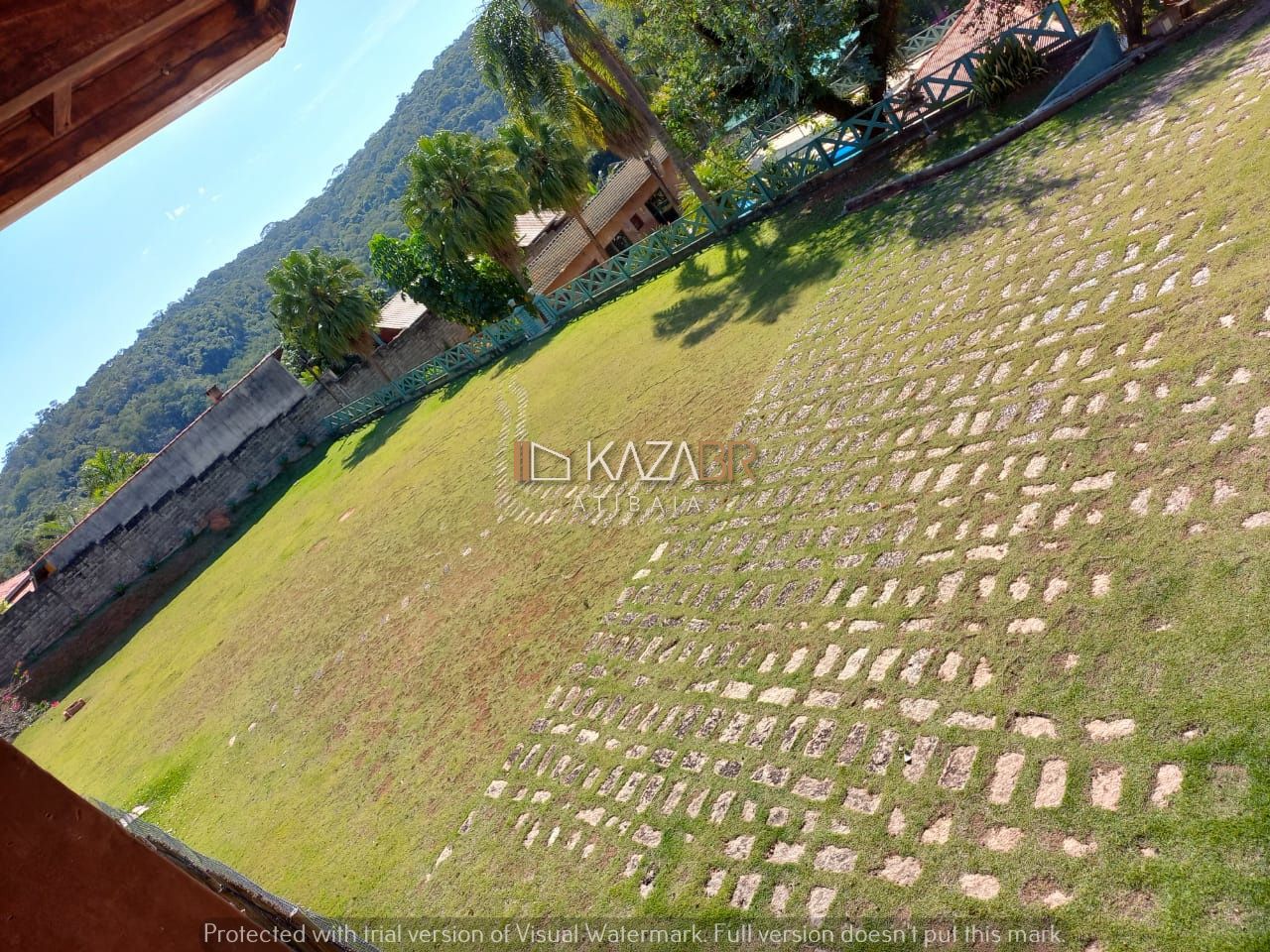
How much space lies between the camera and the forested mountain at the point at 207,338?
258ft

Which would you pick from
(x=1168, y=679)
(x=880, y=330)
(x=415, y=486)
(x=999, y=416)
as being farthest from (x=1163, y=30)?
(x=415, y=486)

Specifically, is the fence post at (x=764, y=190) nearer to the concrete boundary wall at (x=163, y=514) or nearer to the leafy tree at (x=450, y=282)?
the leafy tree at (x=450, y=282)

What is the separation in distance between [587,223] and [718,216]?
14.5m

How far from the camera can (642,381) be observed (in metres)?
13.4

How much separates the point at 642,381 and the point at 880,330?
16.0 ft

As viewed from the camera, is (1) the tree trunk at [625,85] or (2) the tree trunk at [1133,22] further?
(1) the tree trunk at [625,85]

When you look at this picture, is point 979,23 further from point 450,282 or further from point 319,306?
point 319,306

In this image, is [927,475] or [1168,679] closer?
[1168,679]

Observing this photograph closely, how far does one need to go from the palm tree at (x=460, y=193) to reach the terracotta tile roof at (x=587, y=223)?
7.04 m

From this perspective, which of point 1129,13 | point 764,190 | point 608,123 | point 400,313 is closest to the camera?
point 1129,13

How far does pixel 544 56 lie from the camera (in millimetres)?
17953

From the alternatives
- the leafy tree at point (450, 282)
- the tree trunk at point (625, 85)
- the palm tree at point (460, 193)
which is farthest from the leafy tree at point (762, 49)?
the leafy tree at point (450, 282)

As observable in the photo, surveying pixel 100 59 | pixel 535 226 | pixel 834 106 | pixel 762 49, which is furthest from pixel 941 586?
pixel 535 226

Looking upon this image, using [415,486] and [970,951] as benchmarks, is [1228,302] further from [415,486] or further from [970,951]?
[415,486]
